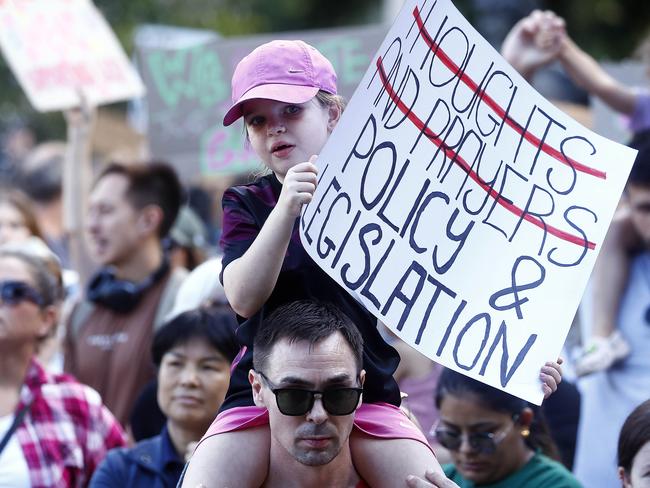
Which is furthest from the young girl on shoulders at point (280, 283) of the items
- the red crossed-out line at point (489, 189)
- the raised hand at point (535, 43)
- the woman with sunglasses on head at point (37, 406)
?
the raised hand at point (535, 43)

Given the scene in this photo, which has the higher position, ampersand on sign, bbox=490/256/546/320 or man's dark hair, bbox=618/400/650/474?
ampersand on sign, bbox=490/256/546/320

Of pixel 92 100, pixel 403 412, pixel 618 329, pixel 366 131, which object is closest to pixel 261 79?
pixel 366 131

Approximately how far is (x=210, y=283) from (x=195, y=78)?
2.91m

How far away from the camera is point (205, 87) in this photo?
26.5 ft

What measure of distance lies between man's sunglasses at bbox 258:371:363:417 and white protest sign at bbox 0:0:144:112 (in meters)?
4.53

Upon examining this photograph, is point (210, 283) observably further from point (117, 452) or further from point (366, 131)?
point (366, 131)

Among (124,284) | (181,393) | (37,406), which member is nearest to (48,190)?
(124,284)

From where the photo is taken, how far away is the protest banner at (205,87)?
772 centimetres

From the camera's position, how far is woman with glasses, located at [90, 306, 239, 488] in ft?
15.6

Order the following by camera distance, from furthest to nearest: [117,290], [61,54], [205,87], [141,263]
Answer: [205,87] → [61,54] → [141,263] → [117,290]

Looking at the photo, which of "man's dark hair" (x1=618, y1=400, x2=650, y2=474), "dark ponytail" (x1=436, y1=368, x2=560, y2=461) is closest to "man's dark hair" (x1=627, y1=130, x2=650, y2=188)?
"dark ponytail" (x1=436, y1=368, x2=560, y2=461)

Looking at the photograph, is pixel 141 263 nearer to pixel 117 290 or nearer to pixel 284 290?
pixel 117 290

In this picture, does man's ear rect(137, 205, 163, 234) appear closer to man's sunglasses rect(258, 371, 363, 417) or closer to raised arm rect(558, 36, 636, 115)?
raised arm rect(558, 36, 636, 115)

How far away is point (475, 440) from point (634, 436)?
0.83 meters
